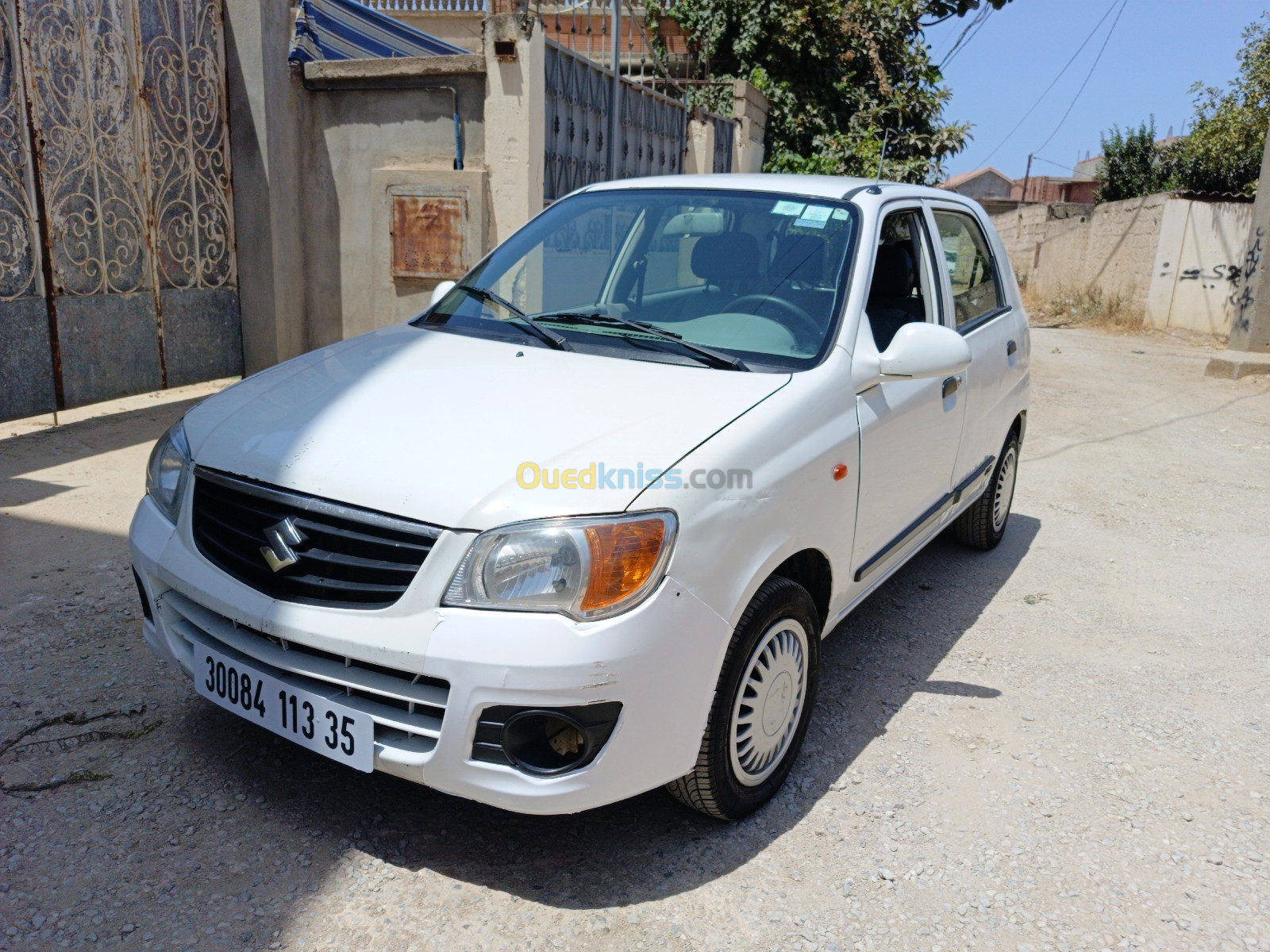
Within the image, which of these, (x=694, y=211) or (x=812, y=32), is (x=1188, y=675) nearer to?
(x=694, y=211)

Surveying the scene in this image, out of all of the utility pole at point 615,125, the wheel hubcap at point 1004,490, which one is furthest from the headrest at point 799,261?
the utility pole at point 615,125

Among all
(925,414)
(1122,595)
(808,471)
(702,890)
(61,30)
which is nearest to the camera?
(702,890)

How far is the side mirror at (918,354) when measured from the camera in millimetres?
3090

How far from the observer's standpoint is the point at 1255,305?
1234 cm

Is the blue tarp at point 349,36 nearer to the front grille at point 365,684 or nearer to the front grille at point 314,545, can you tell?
the front grille at point 314,545

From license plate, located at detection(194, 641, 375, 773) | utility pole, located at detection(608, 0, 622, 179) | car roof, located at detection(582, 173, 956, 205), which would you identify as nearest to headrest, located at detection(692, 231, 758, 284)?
car roof, located at detection(582, 173, 956, 205)

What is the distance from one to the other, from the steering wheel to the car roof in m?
0.54

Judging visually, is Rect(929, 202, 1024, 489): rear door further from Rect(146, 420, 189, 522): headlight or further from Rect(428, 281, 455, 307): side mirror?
Rect(146, 420, 189, 522): headlight

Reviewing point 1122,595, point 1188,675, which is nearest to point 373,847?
point 1188,675

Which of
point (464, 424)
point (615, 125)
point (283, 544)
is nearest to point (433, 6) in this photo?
point (615, 125)

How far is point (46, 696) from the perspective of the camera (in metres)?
3.17

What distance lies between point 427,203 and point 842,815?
600 cm

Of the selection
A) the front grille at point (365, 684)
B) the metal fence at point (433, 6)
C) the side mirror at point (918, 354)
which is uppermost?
the metal fence at point (433, 6)
